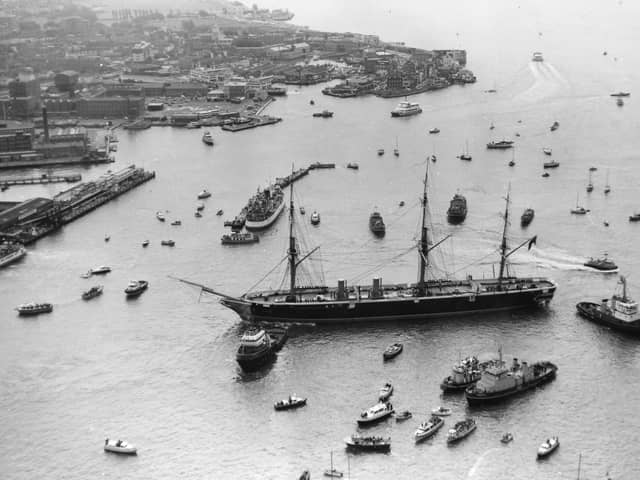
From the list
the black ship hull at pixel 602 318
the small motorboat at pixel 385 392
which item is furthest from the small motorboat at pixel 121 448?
the black ship hull at pixel 602 318

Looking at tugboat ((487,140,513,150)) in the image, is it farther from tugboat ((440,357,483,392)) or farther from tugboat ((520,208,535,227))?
tugboat ((440,357,483,392))

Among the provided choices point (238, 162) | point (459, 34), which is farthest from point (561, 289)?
point (459, 34)

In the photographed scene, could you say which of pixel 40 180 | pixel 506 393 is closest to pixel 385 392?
pixel 506 393

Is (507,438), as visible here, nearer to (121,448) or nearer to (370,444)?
(370,444)

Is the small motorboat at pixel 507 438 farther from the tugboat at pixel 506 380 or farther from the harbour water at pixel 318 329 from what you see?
the tugboat at pixel 506 380

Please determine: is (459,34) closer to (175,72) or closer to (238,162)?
(175,72)

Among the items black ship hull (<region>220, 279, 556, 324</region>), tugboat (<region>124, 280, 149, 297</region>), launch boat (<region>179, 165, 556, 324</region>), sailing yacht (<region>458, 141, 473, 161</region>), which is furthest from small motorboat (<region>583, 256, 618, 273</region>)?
sailing yacht (<region>458, 141, 473, 161</region>)
